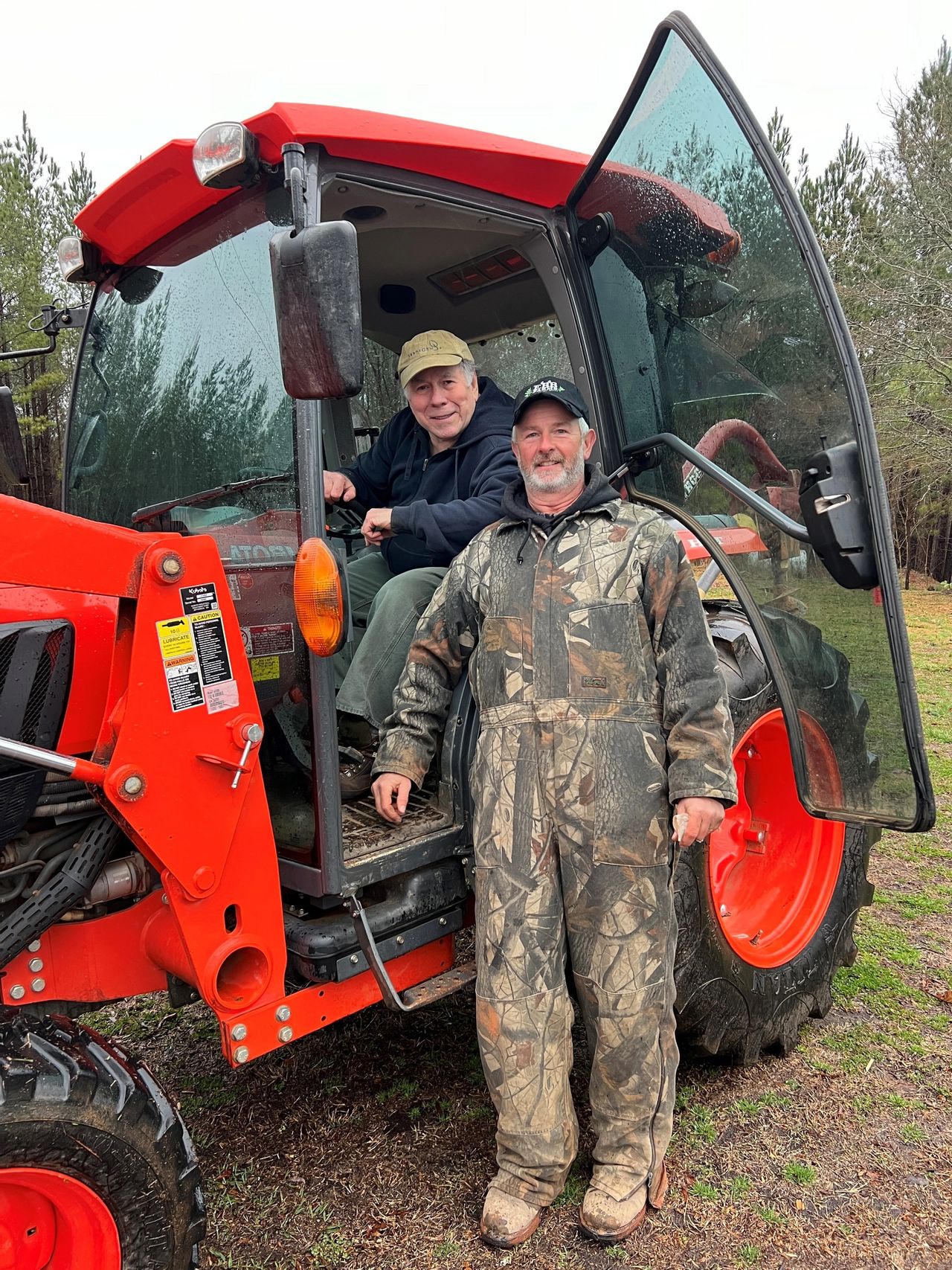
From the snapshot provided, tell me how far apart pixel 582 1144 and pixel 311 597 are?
5.53 ft

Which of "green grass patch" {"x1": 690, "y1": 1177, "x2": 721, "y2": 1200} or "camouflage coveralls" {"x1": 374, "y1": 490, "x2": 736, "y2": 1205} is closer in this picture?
"camouflage coveralls" {"x1": 374, "y1": 490, "x2": 736, "y2": 1205}

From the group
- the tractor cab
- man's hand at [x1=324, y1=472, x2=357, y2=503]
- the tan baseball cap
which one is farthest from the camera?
the tan baseball cap

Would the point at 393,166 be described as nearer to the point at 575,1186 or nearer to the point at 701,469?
the point at 701,469

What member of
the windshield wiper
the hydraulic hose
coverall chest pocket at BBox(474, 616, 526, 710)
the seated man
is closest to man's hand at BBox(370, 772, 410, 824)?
the seated man

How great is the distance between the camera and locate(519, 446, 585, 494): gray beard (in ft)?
7.94

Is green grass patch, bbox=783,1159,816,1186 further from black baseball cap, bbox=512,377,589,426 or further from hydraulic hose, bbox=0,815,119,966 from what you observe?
black baseball cap, bbox=512,377,589,426

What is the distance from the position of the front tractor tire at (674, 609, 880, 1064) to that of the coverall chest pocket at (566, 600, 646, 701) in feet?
1.84

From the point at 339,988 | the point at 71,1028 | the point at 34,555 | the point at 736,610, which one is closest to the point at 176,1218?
the point at 71,1028

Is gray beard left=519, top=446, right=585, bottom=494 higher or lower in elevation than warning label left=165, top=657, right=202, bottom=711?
higher

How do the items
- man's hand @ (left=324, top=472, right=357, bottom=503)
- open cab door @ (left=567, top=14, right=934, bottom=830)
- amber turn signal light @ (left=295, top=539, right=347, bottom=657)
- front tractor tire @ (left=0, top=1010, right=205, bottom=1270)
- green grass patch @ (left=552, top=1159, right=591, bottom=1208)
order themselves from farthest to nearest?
man's hand @ (left=324, top=472, right=357, bottom=503) → green grass patch @ (left=552, top=1159, right=591, bottom=1208) → open cab door @ (left=567, top=14, right=934, bottom=830) → amber turn signal light @ (left=295, top=539, right=347, bottom=657) → front tractor tire @ (left=0, top=1010, right=205, bottom=1270)

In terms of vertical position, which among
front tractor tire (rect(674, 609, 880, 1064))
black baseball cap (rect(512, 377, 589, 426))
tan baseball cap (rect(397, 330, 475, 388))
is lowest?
front tractor tire (rect(674, 609, 880, 1064))

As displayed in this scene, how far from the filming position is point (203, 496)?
2.44 meters

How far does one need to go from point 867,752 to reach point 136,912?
66.7 inches

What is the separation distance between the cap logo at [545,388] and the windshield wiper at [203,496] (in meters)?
0.66
